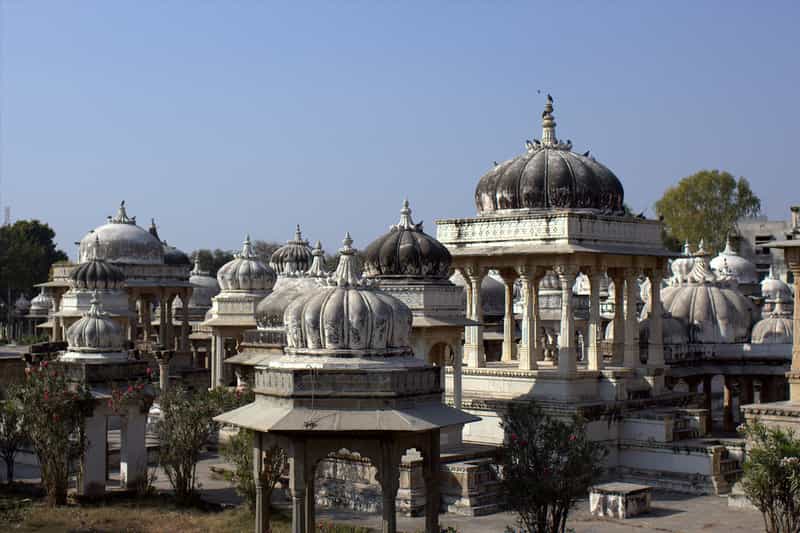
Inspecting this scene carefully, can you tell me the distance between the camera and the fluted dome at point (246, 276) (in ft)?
127

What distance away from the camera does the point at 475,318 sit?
30578mm

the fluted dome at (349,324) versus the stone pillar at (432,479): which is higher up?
the fluted dome at (349,324)

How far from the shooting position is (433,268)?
2648 cm

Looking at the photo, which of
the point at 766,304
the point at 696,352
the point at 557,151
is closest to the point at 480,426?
the point at 557,151

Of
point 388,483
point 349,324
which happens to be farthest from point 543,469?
point 349,324

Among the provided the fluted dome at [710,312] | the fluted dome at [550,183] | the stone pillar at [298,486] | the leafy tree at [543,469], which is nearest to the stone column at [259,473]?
the stone pillar at [298,486]

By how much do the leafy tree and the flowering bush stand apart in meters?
8.62

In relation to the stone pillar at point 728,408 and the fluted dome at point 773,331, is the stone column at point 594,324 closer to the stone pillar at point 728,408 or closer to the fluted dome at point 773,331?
the stone pillar at point 728,408

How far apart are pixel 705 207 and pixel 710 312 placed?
44388mm

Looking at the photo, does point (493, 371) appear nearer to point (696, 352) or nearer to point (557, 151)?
point (557, 151)

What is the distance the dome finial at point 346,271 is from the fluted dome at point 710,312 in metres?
20.1

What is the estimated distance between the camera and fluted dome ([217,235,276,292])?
127 ft

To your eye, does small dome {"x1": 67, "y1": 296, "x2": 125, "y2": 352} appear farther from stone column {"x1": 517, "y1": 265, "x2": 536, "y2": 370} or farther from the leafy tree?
the leafy tree

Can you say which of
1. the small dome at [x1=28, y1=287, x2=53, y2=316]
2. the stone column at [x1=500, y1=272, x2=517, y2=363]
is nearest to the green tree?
the small dome at [x1=28, y1=287, x2=53, y2=316]
